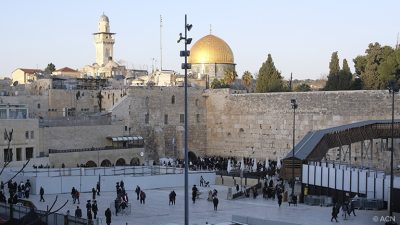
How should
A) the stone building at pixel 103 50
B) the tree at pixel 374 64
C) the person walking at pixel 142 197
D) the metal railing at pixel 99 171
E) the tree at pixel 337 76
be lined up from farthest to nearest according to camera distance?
1. the stone building at pixel 103 50
2. the tree at pixel 337 76
3. the tree at pixel 374 64
4. the metal railing at pixel 99 171
5. the person walking at pixel 142 197

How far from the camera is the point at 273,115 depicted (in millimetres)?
40031

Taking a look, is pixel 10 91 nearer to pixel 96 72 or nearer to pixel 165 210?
pixel 96 72

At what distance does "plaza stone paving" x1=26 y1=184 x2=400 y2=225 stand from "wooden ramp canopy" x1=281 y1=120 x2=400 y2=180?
1709 millimetres

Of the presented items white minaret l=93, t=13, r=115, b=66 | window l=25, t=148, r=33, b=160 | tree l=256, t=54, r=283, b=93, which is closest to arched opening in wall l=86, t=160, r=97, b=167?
window l=25, t=148, r=33, b=160

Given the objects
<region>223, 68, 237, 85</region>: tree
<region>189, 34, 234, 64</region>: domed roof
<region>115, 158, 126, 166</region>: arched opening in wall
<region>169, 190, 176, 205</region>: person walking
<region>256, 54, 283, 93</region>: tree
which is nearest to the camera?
<region>169, 190, 176, 205</region>: person walking

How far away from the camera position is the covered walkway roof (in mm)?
23234

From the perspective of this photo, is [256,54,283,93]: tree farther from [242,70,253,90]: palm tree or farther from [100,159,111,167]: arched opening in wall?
[100,159,111,167]: arched opening in wall

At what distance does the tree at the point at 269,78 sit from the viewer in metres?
49.1

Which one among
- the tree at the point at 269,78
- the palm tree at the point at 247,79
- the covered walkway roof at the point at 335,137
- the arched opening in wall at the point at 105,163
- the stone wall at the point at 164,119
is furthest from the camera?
the palm tree at the point at 247,79

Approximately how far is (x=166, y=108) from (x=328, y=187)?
2388cm

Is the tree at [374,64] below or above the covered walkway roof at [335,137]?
above

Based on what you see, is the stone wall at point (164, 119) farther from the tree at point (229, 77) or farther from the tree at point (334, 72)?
the tree at point (229, 77)

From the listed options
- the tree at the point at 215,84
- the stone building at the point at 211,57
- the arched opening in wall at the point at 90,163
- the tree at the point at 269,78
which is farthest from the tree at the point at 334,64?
the stone building at the point at 211,57

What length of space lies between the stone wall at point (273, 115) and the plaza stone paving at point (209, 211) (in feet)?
48.4
